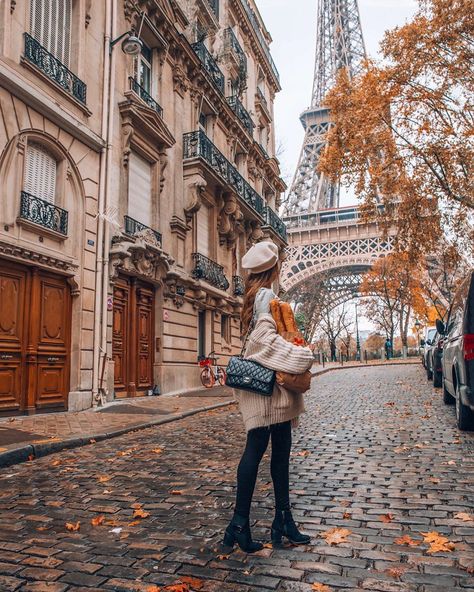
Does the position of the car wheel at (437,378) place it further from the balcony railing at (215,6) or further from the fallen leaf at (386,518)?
the balcony railing at (215,6)

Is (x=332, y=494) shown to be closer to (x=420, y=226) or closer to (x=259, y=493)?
(x=259, y=493)

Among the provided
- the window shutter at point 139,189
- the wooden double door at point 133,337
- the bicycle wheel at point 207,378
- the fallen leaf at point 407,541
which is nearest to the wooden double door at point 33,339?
the wooden double door at point 133,337

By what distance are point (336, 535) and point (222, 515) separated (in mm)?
858

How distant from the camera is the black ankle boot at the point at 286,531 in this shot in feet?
10.2

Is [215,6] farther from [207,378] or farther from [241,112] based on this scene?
[207,378]

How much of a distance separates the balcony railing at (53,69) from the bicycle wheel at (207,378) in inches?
337

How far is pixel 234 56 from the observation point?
22.2 metres

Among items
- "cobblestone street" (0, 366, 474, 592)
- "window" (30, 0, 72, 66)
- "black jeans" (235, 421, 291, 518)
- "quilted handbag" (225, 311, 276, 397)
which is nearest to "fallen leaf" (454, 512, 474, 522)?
"cobblestone street" (0, 366, 474, 592)

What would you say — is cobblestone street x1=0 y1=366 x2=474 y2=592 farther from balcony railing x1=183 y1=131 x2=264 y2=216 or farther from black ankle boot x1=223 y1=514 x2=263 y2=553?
balcony railing x1=183 y1=131 x2=264 y2=216

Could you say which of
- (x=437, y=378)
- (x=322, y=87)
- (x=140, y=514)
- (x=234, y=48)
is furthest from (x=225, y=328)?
(x=322, y=87)

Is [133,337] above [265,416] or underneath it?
above

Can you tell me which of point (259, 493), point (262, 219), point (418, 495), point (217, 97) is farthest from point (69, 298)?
point (262, 219)

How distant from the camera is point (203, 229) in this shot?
1845 centimetres

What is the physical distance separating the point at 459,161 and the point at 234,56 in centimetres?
1092
